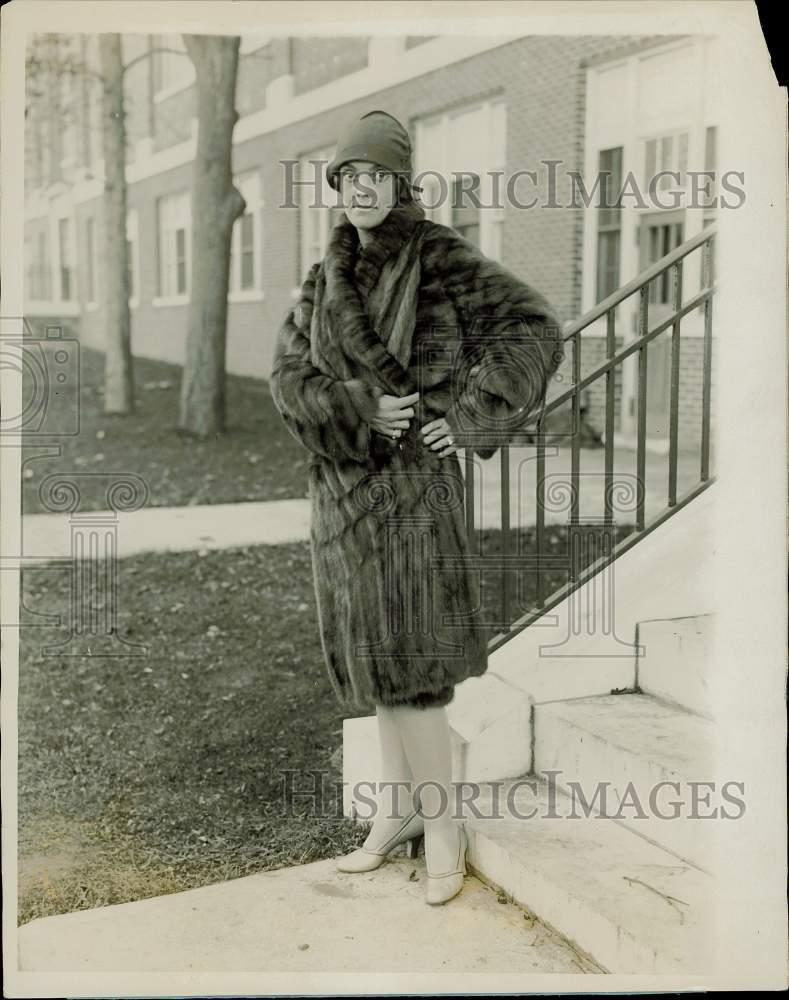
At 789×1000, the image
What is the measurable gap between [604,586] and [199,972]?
63.4 inches

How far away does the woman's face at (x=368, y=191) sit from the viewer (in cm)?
258

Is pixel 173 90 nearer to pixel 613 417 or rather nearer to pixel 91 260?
pixel 91 260

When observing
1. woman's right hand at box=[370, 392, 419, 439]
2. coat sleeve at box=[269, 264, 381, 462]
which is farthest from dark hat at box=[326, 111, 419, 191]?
woman's right hand at box=[370, 392, 419, 439]

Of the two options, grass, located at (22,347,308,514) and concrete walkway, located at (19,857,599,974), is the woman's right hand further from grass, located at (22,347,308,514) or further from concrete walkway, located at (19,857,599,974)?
grass, located at (22,347,308,514)

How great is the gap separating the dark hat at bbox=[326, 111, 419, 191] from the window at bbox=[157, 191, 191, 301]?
3.58 metres

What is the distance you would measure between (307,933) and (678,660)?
4.28 feet

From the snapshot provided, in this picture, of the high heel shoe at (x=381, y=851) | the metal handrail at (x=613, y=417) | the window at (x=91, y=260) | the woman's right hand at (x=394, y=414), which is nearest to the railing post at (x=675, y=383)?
the metal handrail at (x=613, y=417)

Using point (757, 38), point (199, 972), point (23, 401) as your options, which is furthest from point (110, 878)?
point (757, 38)

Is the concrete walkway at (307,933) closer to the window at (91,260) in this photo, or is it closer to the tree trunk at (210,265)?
the window at (91,260)

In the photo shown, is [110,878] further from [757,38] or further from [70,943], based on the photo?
[757,38]

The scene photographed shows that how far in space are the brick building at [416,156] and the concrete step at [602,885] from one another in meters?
2.03

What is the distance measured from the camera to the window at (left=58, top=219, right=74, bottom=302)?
160 inches

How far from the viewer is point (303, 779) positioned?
363 centimetres

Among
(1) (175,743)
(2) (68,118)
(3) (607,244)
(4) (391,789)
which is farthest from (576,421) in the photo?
(3) (607,244)
